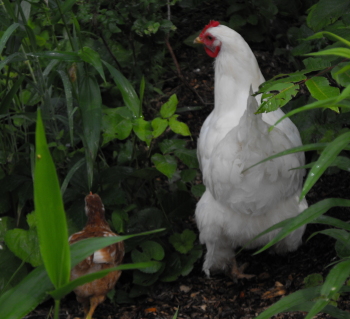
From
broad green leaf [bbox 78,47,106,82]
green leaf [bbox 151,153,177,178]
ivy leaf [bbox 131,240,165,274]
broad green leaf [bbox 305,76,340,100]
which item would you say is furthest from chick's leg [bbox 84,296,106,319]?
broad green leaf [bbox 305,76,340,100]

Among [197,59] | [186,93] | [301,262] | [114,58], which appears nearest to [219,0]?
[197,59]

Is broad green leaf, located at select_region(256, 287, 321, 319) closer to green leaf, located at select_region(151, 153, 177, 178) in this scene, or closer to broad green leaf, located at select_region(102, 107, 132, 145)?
green leaf, located at select_region(151, 153, 177, 178)

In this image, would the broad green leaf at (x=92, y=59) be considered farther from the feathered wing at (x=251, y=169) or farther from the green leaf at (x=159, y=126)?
the feathered wing at (x=251, y=169)

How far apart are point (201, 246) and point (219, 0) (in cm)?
260

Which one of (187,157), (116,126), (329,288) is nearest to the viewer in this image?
(329,288)

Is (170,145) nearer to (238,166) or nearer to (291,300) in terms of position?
(238,166)

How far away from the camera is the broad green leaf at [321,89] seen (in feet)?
5.53

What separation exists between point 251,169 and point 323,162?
3.90ft

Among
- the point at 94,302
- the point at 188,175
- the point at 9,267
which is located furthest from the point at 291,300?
the point at 9,267

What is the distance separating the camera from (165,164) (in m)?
3.03

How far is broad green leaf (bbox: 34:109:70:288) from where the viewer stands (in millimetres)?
1189

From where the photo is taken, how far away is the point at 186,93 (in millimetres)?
4742

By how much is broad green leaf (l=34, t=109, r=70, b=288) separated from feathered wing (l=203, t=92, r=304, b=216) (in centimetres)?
150

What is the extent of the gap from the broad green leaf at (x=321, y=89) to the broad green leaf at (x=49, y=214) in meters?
0.92
